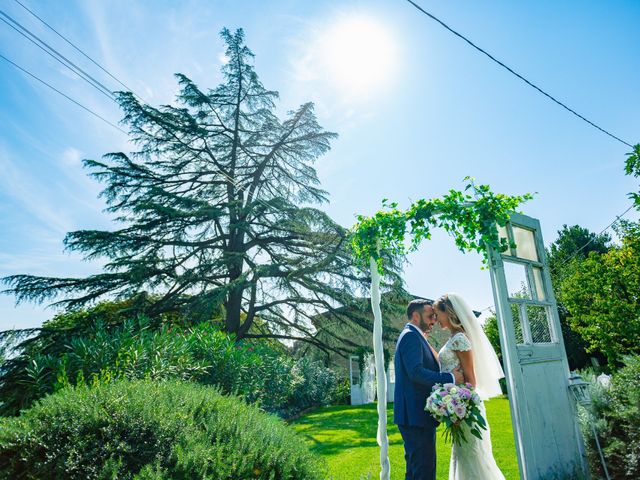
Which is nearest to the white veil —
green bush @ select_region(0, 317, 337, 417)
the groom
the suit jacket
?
the groom

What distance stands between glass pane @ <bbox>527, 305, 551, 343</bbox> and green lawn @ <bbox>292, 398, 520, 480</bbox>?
2.11m

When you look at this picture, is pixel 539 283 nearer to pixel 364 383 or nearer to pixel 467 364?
pixel 467 364

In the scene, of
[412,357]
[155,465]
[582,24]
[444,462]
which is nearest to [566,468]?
[444,462]

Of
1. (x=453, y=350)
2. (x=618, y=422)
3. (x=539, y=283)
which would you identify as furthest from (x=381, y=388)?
(x=539, y=283)

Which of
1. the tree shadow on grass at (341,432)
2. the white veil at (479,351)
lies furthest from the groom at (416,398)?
the tree shadow on grass at (341,432)

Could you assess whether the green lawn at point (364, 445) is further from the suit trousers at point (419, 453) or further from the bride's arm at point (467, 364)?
the bride's arm at point (467, 364)

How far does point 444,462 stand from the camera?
627 cm

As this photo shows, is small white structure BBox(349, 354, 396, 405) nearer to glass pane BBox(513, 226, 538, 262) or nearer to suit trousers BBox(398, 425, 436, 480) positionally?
glass pane BBox(513, 226, 538, 262)

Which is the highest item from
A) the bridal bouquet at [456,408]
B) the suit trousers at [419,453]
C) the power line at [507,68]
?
the power line at [507,68]

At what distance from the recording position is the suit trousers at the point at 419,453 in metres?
3.67

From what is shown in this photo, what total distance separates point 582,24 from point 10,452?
29.7 feet

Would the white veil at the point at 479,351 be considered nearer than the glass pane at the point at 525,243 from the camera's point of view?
Yes

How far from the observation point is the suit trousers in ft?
12.1

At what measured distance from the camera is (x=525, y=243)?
17.8 ft
